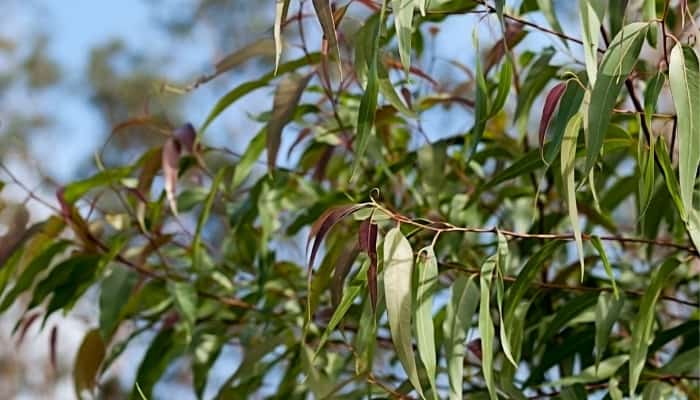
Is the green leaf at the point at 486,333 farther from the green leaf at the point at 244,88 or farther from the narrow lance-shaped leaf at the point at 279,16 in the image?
the green leaf at the point at 244,88

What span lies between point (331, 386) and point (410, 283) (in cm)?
37

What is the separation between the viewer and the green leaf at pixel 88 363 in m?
1.13

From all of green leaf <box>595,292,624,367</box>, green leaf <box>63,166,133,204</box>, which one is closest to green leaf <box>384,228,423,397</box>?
green leaf <box>595,292,624,367</box>

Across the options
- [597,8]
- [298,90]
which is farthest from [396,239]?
[298,90]

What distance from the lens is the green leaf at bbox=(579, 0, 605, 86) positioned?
22.9 inches

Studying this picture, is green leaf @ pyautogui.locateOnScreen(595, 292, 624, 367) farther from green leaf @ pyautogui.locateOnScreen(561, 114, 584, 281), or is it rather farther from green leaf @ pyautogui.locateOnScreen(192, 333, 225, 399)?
green leaf @ pyautogui.locateOnScreen(192, 333, 225, 399)

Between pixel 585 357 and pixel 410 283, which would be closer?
pixel 410 283

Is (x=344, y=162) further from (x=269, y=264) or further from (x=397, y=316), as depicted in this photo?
(x=397, y=316)

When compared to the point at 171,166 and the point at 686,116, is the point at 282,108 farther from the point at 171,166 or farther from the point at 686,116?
the point at 686,116

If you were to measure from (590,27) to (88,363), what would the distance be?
0.72m

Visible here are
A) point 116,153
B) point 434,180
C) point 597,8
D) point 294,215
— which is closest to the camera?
point 597,8

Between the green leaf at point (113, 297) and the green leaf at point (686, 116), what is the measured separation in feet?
1.98

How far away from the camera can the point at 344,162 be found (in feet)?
4.27

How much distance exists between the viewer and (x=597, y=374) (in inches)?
34.0
